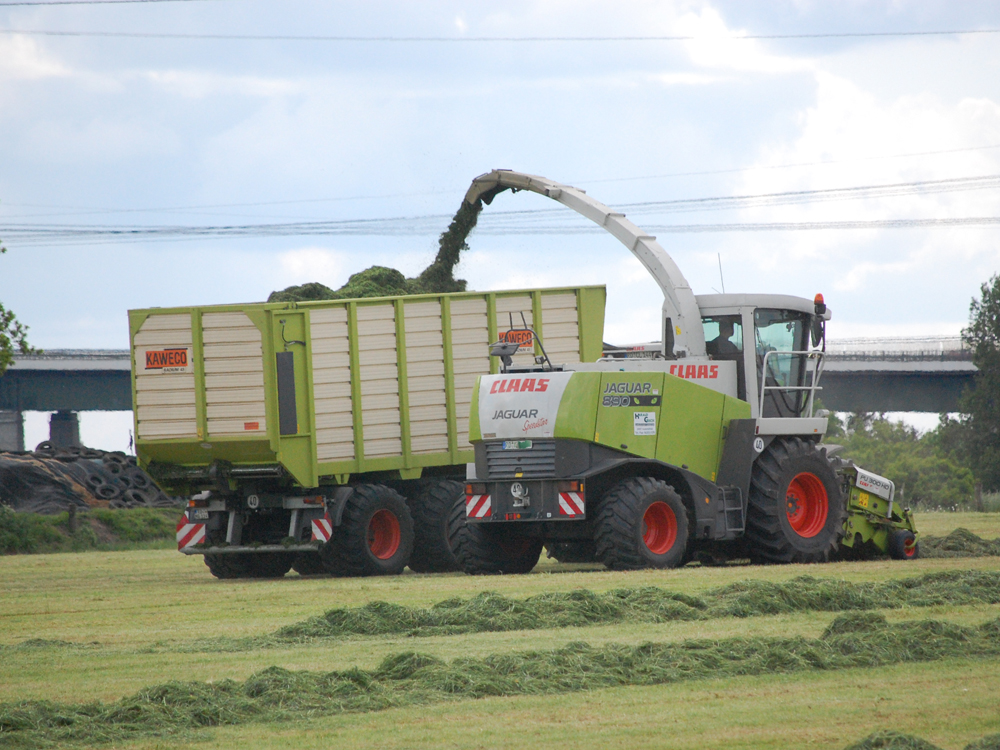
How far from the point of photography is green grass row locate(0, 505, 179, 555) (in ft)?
90.0

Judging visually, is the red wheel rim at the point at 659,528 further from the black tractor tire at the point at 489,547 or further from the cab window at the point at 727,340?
the cab window at the point at 727,340

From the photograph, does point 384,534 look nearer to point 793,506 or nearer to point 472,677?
point 793,506

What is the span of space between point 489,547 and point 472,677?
924 cm

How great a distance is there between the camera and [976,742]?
650 centimetres

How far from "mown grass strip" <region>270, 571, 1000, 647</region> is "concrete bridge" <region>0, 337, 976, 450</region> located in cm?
4291

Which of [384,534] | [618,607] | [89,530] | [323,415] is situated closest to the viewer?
[618,607]

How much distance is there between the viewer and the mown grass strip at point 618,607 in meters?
11.6

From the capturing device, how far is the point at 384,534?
19.0 m

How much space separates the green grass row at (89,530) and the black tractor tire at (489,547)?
508 inches

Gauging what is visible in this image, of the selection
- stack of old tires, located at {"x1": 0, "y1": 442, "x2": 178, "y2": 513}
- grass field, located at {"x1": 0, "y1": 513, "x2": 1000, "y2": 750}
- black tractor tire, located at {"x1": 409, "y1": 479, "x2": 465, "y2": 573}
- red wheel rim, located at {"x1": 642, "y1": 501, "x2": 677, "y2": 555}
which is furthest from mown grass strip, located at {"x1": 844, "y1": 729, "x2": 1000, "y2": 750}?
stack of old tires, located at {"x1": 0, "y1": 442, "x2": 178, "y2": 513}

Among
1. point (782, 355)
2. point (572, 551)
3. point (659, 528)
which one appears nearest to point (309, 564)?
point (572, 551)

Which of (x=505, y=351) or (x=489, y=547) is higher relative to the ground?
(x=505, y=351)

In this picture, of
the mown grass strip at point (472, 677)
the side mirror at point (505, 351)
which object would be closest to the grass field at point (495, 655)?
the mown grass strip at point (472, 677)

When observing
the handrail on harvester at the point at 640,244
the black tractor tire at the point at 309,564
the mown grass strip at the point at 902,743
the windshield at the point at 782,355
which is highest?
the handrail on harvester at the point at 640,244
